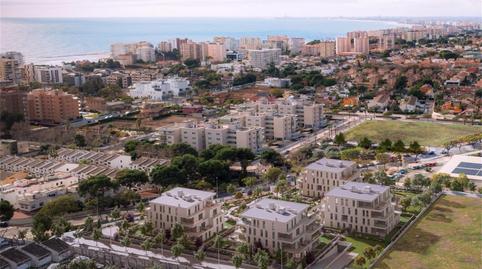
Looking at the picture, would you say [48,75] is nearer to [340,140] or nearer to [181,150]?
[181,150]

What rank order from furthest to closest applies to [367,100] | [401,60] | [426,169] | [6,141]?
[401,60] → [367,100] → [6,141] → [426,169]

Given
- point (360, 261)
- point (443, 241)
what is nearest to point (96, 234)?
point (360, 261)

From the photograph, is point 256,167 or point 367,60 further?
point 367,60

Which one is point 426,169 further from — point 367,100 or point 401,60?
point 401,60

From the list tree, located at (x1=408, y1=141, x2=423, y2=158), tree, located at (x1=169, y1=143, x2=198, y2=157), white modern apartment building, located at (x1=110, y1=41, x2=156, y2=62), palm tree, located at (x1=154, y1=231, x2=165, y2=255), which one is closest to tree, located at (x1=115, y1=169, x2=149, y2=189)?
tree, located at (x1=169, y1=143, x2=198, y2=157)

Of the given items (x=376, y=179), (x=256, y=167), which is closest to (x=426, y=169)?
(x=376, y=179)

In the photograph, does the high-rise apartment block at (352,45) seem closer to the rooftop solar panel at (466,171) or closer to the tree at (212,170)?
the rooftop solar panel at (466,171)
